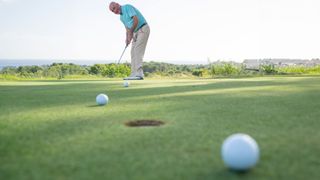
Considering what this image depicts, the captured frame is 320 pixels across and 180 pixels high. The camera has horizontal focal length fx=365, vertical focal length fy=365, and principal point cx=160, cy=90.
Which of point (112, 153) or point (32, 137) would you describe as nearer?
point (112, 153)

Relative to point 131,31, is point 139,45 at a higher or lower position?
lower

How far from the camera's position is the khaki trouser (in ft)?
40.8

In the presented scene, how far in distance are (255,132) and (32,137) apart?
6.58 ft

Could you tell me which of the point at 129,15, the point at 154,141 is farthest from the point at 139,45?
the point at 154,141

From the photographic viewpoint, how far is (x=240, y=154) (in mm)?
2139

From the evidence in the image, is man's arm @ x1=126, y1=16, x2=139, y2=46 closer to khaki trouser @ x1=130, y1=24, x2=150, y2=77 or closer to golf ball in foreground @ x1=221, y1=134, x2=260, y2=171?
khaki trouser @ x1=130, y1=24, x2=150, y2=77

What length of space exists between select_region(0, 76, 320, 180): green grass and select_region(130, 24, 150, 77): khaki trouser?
750cm

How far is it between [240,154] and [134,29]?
418 inches

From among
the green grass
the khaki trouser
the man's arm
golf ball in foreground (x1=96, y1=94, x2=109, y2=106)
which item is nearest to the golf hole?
the green grass

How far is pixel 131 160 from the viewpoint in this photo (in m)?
2.45

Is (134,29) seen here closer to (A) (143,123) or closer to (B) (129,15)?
(B) (129,15)

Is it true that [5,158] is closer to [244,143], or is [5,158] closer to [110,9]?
[244,143]

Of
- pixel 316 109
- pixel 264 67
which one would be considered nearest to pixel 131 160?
pixel 316 109

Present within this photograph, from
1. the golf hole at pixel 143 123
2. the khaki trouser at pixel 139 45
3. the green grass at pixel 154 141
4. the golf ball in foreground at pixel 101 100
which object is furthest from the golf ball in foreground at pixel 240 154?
the khaki trouser at pixel 139 45
